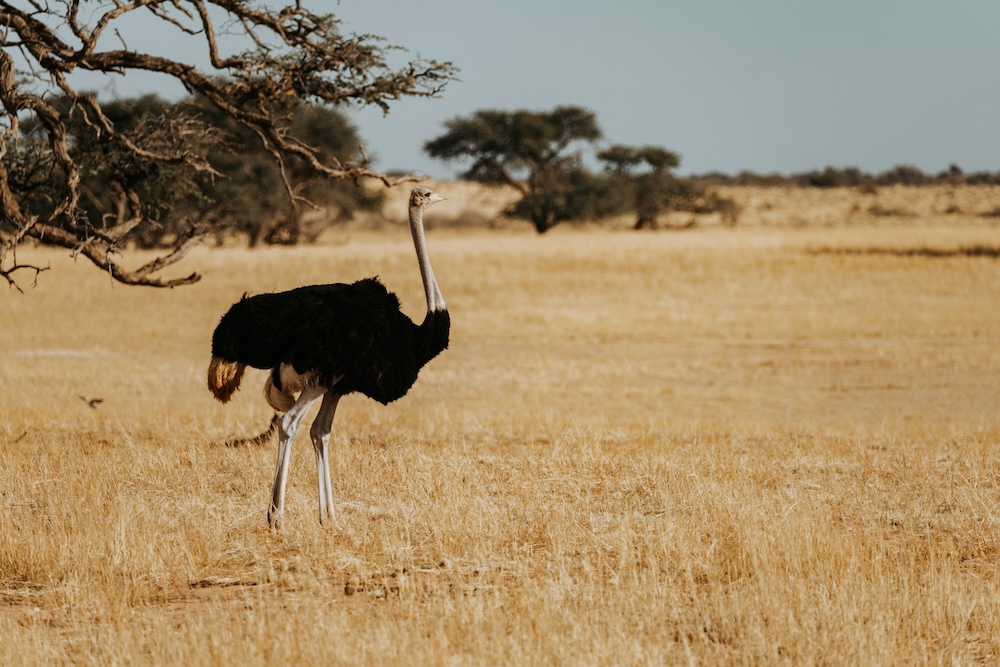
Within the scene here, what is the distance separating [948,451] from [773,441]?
4.73 feet

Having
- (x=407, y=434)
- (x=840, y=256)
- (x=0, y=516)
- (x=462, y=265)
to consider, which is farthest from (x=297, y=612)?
(x=840, y=256)

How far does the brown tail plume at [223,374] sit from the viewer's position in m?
7.12

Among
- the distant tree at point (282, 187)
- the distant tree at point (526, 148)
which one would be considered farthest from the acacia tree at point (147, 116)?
the distant tree at point (526, 148)

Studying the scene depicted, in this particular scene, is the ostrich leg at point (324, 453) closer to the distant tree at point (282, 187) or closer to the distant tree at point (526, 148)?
the distant tree at point (282, 187)

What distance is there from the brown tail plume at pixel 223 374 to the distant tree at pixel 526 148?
2017 inches

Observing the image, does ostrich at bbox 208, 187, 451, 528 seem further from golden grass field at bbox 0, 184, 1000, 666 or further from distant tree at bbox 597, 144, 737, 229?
distant tree at bbox 597, 144, 737, 229

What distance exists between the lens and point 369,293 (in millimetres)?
7199

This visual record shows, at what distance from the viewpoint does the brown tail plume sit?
7.12 m

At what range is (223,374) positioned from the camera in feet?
23.4

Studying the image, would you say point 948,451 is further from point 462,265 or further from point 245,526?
point 462,265

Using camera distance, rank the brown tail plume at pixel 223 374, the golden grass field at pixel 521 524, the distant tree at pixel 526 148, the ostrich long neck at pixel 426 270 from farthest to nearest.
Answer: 1. the distant tree at pixel 526 148
2. the ostrich long neck at pixel 426 270
3. the brown tail plume at pixel 223 374
4. the golden grass field at pixel 521 524

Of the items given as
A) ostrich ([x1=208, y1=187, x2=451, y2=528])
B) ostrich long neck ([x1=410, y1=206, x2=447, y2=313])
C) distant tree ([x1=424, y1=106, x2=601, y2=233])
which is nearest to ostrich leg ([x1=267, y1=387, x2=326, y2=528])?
ostrich ([x1=208, y1=187, x2=451, y2=528])

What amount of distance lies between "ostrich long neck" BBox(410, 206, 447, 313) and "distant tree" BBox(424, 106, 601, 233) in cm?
5031

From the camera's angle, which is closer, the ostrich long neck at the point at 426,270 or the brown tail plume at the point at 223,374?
the brown tail plume at the point at 223,374
